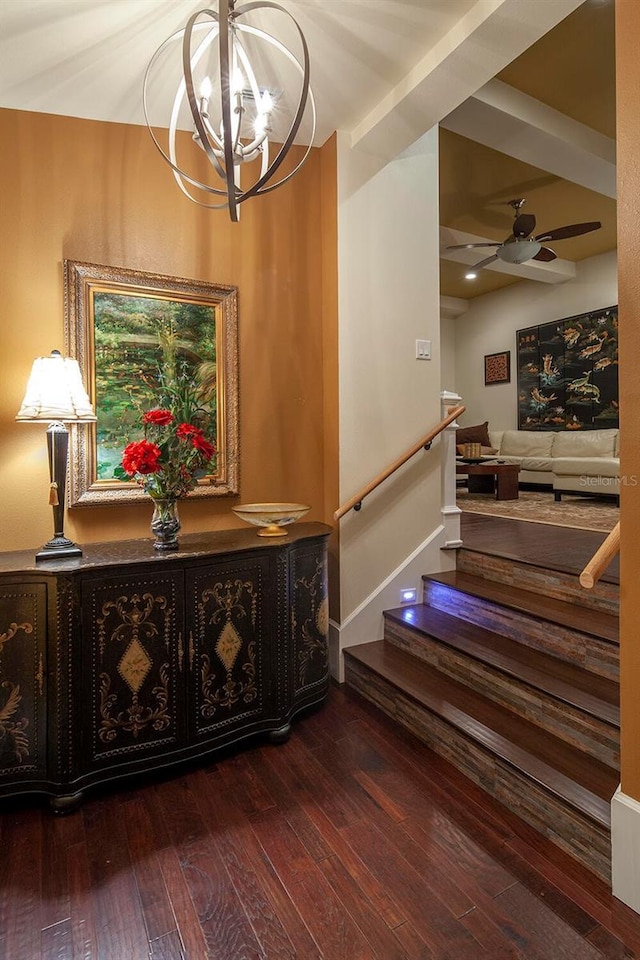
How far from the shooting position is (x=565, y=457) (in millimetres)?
6246

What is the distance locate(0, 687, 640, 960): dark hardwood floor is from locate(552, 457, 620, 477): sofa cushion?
4183 mm

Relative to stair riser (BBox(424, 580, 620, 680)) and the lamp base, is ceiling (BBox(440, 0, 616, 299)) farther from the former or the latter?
the lamp base

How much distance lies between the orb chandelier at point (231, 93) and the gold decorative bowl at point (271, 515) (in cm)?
131

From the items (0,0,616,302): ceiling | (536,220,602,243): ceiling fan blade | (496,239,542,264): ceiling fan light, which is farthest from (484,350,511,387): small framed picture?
(0,0,616,302): ceiling

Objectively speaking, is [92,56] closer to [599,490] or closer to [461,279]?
[599,490]

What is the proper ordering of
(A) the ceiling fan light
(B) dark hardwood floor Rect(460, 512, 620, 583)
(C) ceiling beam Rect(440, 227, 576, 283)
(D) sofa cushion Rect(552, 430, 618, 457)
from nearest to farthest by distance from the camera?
(B) dark hardwood floor Rect(460, 512, 620, 583)
(A) the ceiling fan light
(C) ceiling beam Rect(440, 227, 576, 283)
(D) sofa cushion Rect(552, 430, 618, 457)

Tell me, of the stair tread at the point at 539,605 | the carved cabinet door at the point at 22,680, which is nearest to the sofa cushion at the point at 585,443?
the stair tread at the point at 539,605

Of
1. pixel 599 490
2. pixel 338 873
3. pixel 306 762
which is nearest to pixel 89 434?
pixel 306 762

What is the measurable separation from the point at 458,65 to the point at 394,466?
5.96 feet

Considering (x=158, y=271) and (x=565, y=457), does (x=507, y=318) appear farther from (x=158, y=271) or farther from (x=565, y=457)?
(x=158, y=271)

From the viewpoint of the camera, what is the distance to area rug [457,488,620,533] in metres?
4.01

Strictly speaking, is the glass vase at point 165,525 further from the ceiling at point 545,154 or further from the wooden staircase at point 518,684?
the ceiling at point 545,154

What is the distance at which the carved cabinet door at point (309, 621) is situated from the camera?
2.33 m

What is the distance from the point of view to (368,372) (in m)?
2.80
